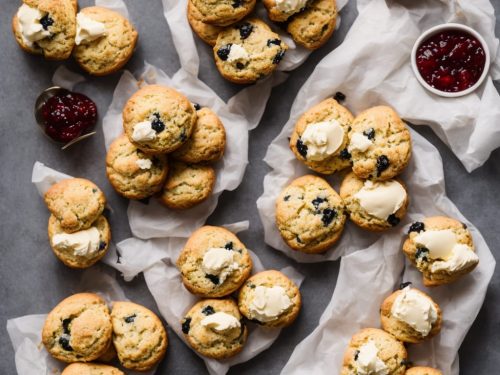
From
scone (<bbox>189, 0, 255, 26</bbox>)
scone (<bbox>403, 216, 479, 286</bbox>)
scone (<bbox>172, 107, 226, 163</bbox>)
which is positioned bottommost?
scone (<bbox>403, 216, 479, 286</bbox>)

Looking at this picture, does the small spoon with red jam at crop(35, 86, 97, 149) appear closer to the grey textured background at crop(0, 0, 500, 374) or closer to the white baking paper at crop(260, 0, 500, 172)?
the grey textured background at crop(0, 0, 500, 374)

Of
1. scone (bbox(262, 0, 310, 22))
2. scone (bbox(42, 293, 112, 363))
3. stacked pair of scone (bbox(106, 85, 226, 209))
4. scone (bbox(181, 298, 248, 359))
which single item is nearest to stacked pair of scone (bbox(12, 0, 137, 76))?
stacked pair of scone (bbox(106, 85, 226, 209))

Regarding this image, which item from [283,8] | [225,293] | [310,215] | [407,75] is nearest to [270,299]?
[225,293]

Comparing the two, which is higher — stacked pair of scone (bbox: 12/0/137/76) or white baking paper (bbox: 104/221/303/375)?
stacked pair of scone (bbox: 12/0/137/76)

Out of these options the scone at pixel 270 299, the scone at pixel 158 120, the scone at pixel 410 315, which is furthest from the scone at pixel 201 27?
the scone at pixel 410 315

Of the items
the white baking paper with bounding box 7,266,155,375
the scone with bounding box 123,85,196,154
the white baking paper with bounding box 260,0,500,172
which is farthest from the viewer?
the white baking paper with bounding box 7,266,155,375

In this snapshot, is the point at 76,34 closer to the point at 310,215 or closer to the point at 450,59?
the point at 310,215

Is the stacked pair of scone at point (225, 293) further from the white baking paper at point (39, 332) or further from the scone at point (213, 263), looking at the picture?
the white baking paper at point (39, 332)
